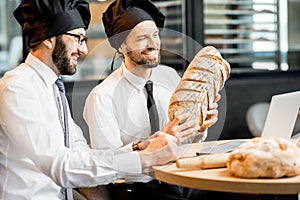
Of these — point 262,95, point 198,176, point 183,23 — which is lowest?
point 262,95

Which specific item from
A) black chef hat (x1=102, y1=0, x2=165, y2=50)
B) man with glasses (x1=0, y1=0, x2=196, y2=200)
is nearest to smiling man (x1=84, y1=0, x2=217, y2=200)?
black chef hat (x1=102, y1=0, x2=165, y2=50)

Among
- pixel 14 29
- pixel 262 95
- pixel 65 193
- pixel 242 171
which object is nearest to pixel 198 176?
pixel 242 171

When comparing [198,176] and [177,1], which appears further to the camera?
[177,1]

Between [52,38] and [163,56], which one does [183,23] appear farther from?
[52,38]

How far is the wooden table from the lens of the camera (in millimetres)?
1765

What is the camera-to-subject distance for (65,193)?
2365 mm

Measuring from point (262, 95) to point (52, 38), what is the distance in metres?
3.31

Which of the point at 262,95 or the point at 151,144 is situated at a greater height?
the point at 151,144

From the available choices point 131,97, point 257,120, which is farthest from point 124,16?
point 257,120

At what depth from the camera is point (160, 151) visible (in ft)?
6.73

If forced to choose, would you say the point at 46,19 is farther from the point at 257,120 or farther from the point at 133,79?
the point at 257,120

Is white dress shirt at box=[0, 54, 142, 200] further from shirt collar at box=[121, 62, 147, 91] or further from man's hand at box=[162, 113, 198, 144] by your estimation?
shirt collar at box=[121, 62, 147, 91]

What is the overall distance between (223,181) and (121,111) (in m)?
0.91

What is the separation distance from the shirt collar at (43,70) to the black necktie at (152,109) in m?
0.53
